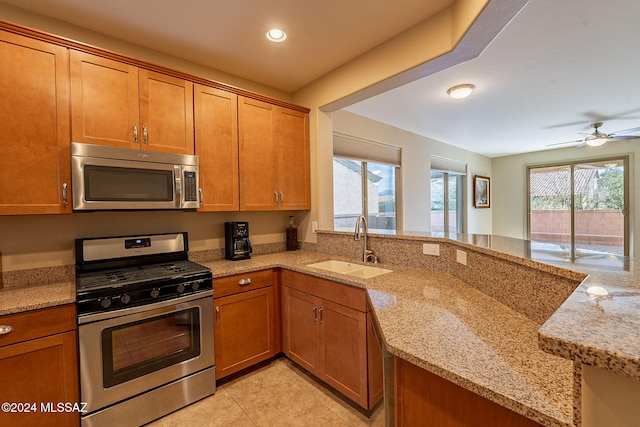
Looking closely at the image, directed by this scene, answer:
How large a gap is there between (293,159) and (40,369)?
2.29 meters

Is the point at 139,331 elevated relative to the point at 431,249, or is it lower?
lower

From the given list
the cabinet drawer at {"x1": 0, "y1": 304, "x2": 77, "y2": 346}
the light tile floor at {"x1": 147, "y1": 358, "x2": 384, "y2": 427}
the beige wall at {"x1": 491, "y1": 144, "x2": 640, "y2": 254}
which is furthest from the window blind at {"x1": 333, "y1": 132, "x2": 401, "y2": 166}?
the beige wall at {"x1": 491, "y1": 144, "x2": 640, "y2": 254}

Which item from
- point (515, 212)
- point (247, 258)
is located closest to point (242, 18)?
point (247, 258)

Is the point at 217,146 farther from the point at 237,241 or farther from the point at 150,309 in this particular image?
the point at 150,309

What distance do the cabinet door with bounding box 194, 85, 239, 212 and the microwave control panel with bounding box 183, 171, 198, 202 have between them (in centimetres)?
13

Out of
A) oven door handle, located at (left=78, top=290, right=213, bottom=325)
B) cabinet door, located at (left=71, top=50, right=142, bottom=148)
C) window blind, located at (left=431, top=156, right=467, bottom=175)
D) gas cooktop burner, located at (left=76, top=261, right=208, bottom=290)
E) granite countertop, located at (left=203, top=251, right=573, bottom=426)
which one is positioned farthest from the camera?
window blind, located at (left=431, top=156, right=467, bottom=175)

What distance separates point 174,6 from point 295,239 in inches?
85.0

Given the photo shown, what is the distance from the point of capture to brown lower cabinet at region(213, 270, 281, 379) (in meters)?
2.15

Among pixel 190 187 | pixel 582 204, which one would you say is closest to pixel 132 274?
pixel 190 187

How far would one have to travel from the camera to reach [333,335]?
2.00 meters

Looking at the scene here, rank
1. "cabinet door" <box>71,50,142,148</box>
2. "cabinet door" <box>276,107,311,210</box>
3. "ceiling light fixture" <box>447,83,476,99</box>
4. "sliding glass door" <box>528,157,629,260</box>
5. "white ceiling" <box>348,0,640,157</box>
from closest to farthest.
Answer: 1. "cabinet door" <box>71,50,142,148</box>
2. "white ceiling" <box>348,0,640,157</box>
3. "cabinet door" <box>276,107,311,210</box>
4. "ceiling light fixture" <box>447,83,476,99</box>
5. "sliding glass door" <box>528,157,629,260</box>

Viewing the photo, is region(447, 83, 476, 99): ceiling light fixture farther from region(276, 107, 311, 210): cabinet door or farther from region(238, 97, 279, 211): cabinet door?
region(238, 97, 279, 211): cabinet door

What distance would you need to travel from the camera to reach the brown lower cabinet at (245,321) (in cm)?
215

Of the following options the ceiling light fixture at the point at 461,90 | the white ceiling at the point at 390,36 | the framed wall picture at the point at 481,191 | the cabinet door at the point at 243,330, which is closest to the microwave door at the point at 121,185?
the cabinet door at the point at 243,330
